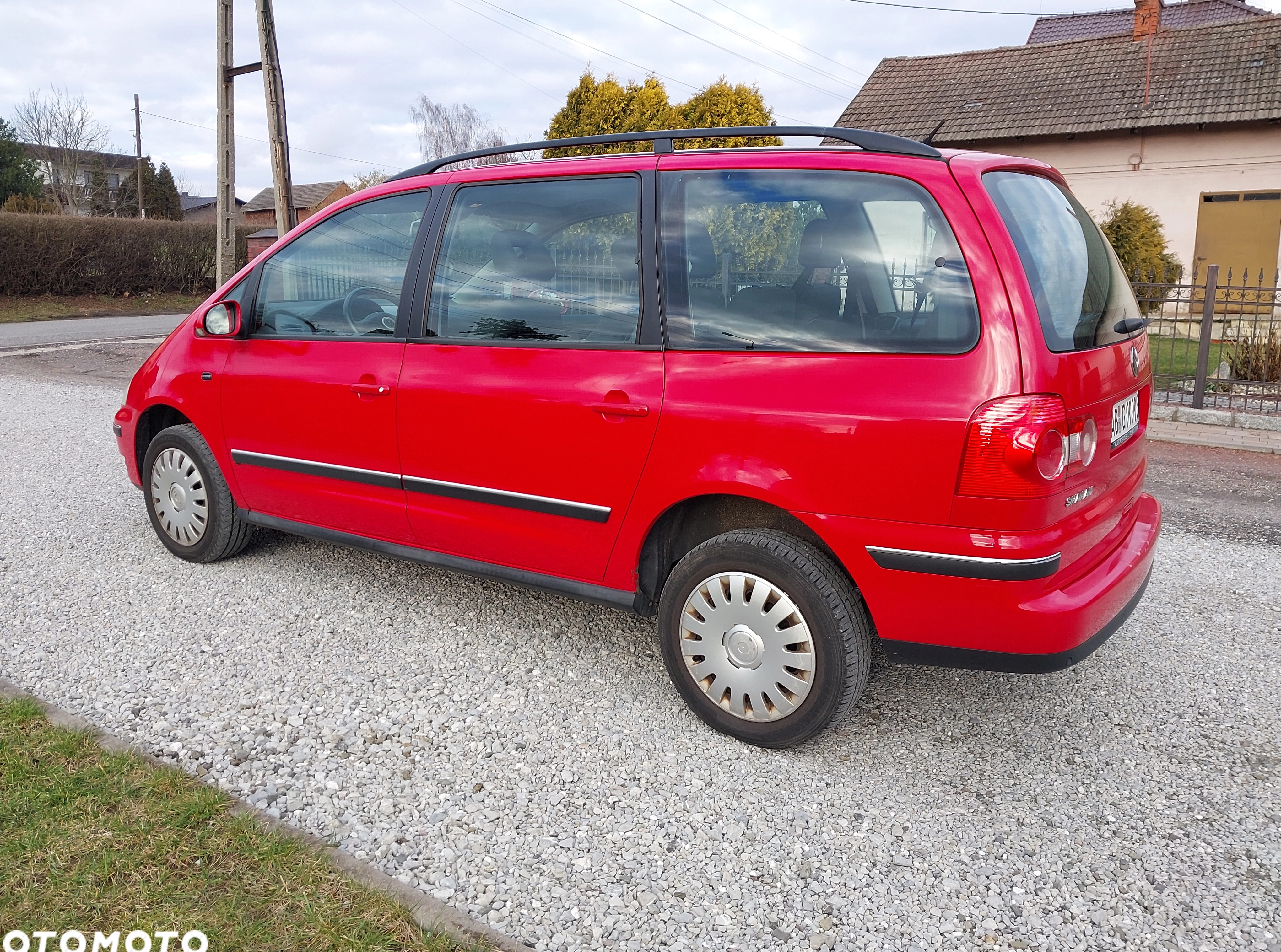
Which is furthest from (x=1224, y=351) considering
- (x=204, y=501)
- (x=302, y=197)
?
(x=302, y=197)

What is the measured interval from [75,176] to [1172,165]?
51204 millimetres

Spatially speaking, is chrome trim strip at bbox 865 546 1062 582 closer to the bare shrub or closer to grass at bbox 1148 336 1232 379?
grass at bbox 1148 336 1232 379

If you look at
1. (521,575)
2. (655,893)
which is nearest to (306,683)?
(521,575)

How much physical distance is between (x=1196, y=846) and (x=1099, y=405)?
1248 millimetres

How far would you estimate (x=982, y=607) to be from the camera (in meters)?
2.70

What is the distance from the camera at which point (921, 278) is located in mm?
2760

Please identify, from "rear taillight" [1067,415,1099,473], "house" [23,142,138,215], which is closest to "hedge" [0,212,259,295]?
"rear taillight" [1067,415,1099,473]

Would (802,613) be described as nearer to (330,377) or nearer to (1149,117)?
(330,377)

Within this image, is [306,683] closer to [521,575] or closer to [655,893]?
[521,575]

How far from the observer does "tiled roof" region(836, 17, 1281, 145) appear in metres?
17.7

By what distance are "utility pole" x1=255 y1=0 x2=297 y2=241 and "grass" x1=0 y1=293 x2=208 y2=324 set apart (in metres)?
12.6

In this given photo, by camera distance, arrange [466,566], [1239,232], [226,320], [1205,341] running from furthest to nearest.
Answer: [1239,232] → [1205,341] → [226,320] → [466,566]

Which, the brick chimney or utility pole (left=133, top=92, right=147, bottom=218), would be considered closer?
the brick chimney
